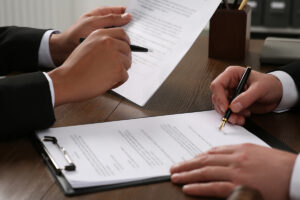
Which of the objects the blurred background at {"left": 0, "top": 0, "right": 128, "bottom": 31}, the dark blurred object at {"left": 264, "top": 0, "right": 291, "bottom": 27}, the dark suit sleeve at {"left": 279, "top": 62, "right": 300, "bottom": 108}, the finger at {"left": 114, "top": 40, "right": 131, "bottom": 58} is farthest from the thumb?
the blurred background at {"left": 0, "top": 0, "right": 128, "bottom": 31}

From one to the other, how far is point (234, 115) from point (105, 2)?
205cm

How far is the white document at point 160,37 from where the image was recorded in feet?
3.62

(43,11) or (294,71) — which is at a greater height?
(294,71)

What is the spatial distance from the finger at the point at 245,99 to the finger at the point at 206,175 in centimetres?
28

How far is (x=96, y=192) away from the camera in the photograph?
73cm

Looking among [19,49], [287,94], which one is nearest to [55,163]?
[287,94]

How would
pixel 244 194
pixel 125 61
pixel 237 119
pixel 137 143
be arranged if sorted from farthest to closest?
pixel 125 61 → pixel 237 119 → pixel 137 143 → pixel 244 194

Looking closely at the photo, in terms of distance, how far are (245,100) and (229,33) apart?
46 centimetres

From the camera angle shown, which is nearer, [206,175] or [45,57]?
[206,175]

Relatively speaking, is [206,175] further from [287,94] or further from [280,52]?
[280,52]

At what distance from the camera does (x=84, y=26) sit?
52.9 inches

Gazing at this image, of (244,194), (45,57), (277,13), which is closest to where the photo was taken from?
(244,194)

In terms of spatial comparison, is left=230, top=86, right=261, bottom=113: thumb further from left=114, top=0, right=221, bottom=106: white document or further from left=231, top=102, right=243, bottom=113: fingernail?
left=114, top=0, right=221, bottom=106: white document

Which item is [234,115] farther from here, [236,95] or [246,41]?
[246,41]
